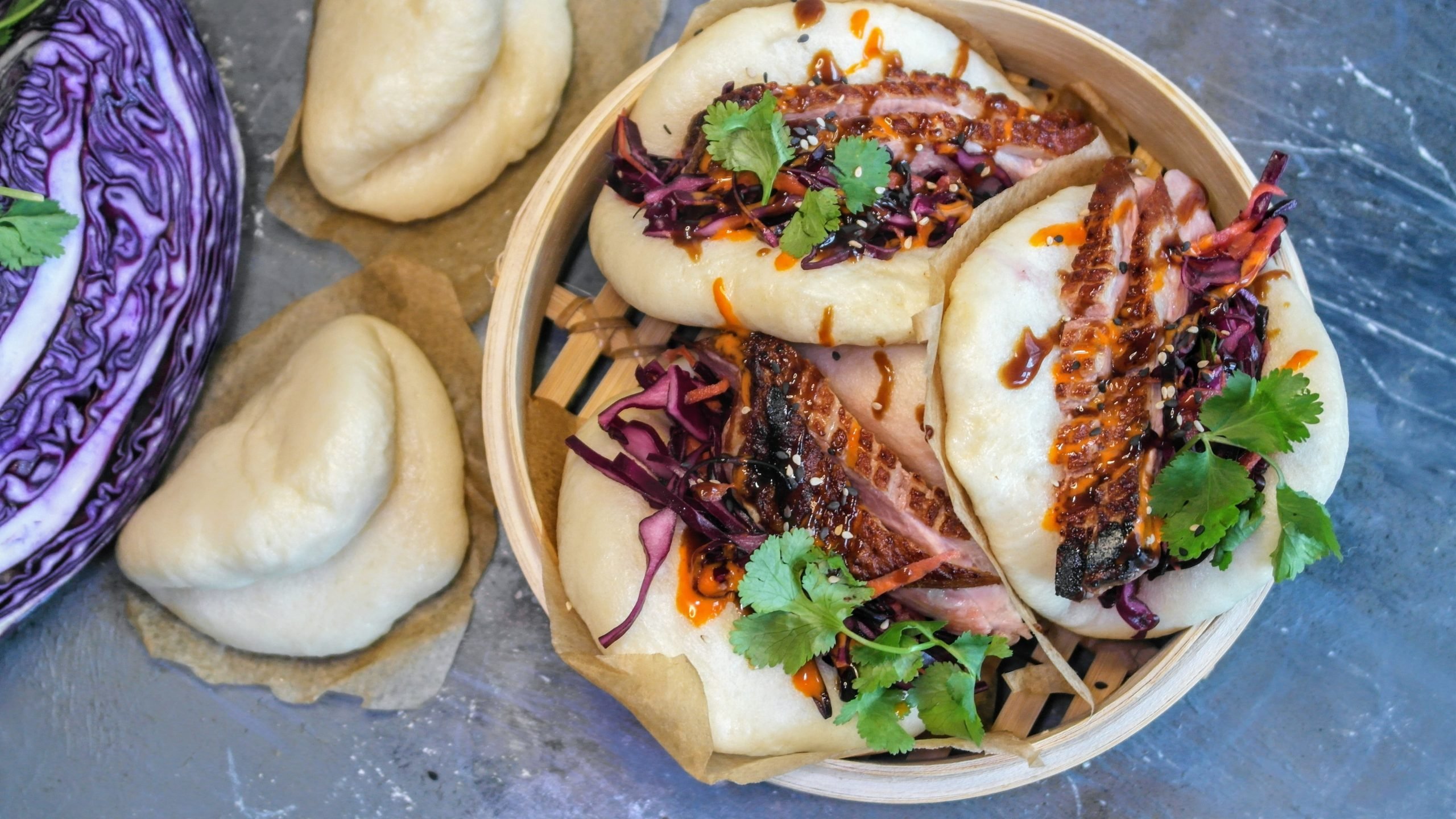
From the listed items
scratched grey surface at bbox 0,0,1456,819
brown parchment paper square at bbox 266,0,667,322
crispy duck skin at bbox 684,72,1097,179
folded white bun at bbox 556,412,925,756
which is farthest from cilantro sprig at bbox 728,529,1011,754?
brown parchment paper square at bbox 266,0,667,322

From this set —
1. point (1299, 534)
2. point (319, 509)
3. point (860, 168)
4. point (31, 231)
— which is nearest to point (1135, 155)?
point (860, 168)

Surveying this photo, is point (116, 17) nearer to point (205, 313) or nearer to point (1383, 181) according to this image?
point (205, 313)

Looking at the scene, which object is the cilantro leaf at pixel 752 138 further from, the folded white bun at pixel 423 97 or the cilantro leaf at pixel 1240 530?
the cilantro leaf at pixel 1240 530

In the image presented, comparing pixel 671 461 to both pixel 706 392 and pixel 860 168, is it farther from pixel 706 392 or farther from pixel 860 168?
pixel 860 168

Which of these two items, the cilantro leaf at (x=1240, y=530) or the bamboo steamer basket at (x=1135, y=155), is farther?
the bamboo steamer basket at (x=1135, y=155)

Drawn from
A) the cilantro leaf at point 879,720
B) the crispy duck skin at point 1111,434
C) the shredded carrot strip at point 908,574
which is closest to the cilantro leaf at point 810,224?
the crispy duck skin at point 1111,434

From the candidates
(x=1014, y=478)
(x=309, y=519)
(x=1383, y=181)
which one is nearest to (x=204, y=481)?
(x=309, y=519)
